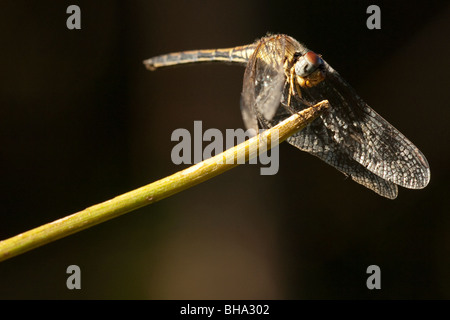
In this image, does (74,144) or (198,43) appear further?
(198,43)

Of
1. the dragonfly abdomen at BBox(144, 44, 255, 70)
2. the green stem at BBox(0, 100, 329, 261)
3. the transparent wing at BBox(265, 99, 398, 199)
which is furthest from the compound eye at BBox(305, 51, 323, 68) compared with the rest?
the green stem at BBox(0, 100, 329, 261)

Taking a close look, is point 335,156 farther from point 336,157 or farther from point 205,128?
point 205,128

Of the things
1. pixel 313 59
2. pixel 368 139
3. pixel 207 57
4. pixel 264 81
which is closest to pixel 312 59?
pixel 313 59

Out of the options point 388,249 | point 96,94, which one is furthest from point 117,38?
point 388,249

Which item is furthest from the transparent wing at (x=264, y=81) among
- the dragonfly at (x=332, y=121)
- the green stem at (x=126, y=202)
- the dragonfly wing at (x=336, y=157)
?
the green stem at (x=126, y=202)

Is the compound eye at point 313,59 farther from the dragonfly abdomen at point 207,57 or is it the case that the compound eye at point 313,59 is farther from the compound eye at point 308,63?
the dragonfly abdomen at point 207,57

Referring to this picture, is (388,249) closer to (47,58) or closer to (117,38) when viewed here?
(117,38)
